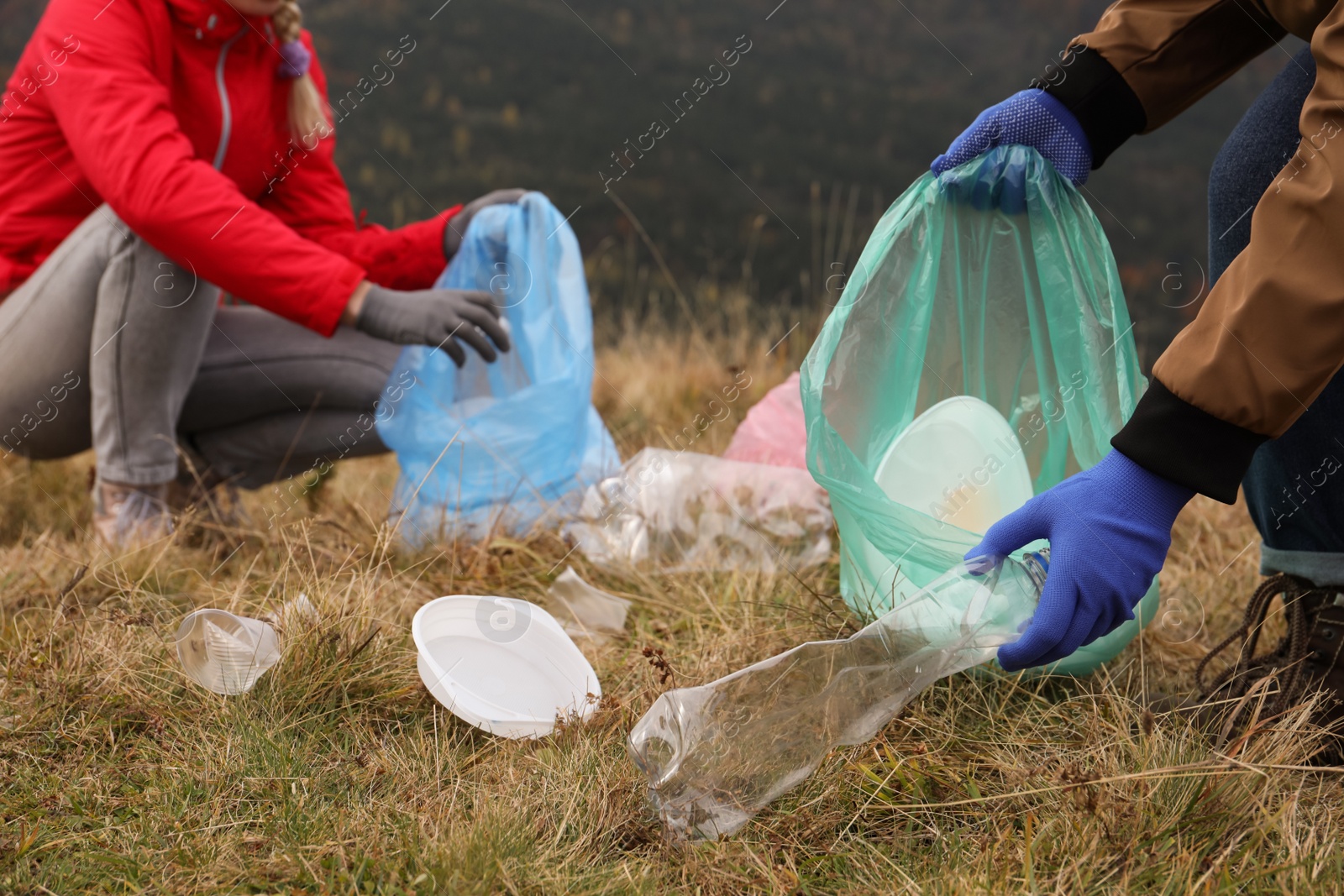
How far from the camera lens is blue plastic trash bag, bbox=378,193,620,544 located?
6.52 feet

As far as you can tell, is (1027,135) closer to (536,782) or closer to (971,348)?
(971,348)

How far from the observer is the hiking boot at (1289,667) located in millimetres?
1263

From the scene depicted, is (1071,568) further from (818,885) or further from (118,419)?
(118,419)

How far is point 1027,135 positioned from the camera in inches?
55.9

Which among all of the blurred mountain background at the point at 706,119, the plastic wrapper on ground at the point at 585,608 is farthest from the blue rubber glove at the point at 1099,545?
the blurred mountain background at the point at 706,119

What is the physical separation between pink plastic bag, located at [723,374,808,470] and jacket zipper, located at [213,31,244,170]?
46.4 inches

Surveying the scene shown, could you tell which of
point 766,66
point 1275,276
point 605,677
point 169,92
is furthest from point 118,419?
point 766,66

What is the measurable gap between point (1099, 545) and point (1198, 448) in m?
0.13

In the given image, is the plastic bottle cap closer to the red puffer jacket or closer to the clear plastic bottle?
the clear plastic bottle

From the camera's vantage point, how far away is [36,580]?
5.38ft

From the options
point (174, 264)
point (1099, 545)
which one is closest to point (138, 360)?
point (174, 264)

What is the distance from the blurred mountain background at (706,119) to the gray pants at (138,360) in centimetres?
519

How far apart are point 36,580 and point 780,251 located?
8376 mm

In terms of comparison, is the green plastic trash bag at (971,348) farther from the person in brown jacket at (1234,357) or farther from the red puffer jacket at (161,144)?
the red puffer jacket at (161,144)
